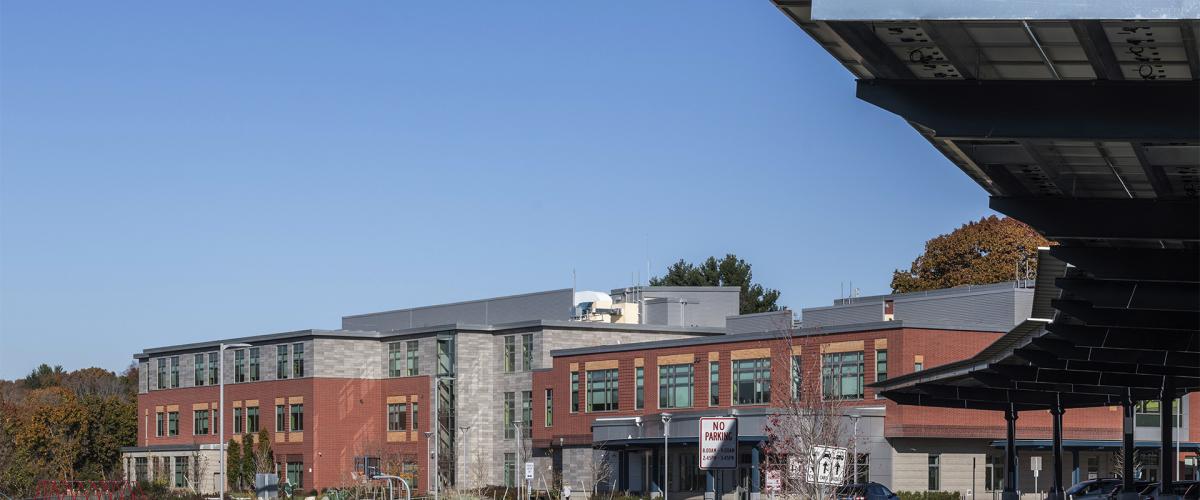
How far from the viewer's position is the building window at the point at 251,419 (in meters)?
95.4

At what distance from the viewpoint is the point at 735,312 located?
93.2 meters

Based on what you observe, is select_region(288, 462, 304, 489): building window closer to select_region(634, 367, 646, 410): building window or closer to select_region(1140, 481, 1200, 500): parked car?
select_region(634, 367, 646, 410): building window

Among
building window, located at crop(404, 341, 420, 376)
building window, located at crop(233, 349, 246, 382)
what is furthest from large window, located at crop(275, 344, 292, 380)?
building window, located at crop(404, 341, 420, 376)

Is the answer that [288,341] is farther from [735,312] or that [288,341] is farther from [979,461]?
[979,461]

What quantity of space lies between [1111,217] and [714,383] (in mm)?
49196

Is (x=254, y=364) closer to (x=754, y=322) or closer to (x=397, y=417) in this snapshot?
(x=397, y=417)

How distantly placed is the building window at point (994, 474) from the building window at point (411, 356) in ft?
109

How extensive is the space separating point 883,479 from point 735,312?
2826cm

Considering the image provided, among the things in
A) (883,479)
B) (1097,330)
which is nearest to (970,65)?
(1097,330)

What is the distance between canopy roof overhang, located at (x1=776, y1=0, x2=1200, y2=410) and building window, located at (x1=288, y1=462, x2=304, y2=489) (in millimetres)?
62879

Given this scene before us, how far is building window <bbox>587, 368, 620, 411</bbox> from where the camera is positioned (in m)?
79.1

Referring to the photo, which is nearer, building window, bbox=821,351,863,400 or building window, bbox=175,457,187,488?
building window, bbox=821,351,863,400

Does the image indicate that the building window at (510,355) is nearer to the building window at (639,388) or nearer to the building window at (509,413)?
the building window at (509,413)

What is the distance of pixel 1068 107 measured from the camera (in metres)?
19.2
